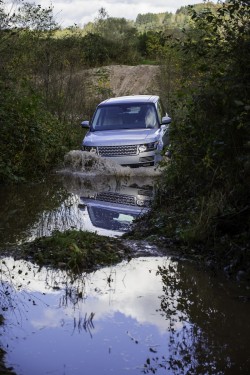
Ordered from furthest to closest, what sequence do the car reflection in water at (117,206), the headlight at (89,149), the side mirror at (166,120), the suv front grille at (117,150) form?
1. the headlight at (89,149)
2. the side mirror at (166,120)
3. the suv front grille at (117,150)
4. the car reflection in water at (117,206)

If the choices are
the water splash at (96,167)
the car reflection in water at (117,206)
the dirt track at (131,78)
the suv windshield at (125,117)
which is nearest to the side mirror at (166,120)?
the suv windshield at (125,117)

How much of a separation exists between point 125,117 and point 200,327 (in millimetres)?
12065

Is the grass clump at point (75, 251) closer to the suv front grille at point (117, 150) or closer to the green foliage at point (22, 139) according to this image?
the green foliage at point (22, 139)

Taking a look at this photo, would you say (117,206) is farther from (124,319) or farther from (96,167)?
(124,319)

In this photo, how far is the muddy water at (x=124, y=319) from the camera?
5145 mm

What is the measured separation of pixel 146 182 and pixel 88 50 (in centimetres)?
2579

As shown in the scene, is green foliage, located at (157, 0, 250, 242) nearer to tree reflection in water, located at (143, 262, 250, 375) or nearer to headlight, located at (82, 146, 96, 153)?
tree reflection in water, located at (143, 262, 250, 375)

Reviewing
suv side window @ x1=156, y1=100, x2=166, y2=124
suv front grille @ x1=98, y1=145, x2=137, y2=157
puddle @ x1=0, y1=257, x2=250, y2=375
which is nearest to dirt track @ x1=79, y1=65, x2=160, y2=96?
suv side window @ x1=156, y1=100, x2=166, y2=124

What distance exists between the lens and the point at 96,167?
1708 cm

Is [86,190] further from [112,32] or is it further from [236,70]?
[112,32]

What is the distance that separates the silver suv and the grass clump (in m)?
7.91

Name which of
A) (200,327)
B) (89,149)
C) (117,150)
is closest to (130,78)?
(89,149)

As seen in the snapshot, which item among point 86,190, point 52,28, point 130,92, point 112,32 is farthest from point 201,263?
point 112,32

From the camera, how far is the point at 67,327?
5.84 metres
